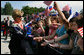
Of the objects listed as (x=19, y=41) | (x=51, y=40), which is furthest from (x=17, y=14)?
(x=51, y=40)

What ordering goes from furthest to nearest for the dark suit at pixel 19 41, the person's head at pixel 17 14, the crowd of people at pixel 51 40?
the person's head at pixel 17 14
the dark suit at pixel 19 41
the crowd of people at pixel 51 40

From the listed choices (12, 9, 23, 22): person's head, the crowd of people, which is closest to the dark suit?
the crowd of people

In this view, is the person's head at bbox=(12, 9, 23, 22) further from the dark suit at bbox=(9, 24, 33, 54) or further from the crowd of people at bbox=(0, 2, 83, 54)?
the dark suit at bbox=(9, 24, 33, 54)

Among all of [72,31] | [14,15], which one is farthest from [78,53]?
[14,15]

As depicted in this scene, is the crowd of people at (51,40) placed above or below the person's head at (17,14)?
below

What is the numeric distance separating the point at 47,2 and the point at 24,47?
942mm

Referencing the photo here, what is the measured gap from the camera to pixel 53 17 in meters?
3.90

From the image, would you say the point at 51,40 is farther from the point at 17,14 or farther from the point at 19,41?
Result: the point at 17,14

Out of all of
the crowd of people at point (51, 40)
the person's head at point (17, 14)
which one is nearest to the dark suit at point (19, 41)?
the crowd of people at point (51, 40)

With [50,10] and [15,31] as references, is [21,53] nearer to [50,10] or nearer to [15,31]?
[15,31]

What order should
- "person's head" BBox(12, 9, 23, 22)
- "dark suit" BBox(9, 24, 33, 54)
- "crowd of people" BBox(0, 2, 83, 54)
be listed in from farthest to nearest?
"person's head" BBox(12, 9, 23, 22), "dark suit" BBox(9, 24, 33, 54), "crowd of people" BBox(0, 2, 83, 54)

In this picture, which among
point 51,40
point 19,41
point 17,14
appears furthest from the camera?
point 17,14

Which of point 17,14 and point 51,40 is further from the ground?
point 17,14

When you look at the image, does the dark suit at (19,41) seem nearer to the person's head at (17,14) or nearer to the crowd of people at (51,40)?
the crowd of people at (51,40)
